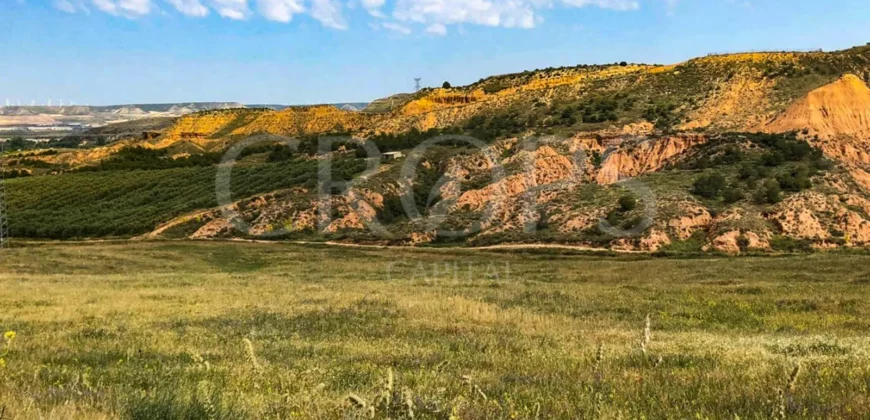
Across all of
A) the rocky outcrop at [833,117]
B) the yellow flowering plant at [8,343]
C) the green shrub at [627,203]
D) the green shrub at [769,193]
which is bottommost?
the green shrub at [627,203]

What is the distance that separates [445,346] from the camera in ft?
34.0

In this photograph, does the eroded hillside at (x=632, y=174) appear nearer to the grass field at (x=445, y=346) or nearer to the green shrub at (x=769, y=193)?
the green shrub at (x=769, y=193)

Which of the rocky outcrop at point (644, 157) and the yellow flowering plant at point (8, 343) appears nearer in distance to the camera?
the yellow flowering plant at point (8, 343)

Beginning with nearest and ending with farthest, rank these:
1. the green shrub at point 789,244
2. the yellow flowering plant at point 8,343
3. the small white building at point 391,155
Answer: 1. the yellow flowering plant at point 8,343
2. the green shrub at point 789,244
3. the small white building at point 391,155

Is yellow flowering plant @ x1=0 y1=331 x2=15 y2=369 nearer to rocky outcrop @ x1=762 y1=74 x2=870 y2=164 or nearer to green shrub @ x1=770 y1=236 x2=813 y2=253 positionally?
green shrub @ x1=770 y1=236 x2=813 y2=253

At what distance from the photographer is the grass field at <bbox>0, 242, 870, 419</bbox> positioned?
5082mm

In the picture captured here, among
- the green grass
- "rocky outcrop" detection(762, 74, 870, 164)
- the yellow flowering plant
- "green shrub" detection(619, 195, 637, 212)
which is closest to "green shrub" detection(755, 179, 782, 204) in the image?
"green shrub" detection(619, 195, 637, 212)

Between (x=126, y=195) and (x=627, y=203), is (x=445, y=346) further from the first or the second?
(x=126, y=195)

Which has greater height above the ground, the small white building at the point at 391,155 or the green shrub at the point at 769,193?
the small white building at the point at 391,155

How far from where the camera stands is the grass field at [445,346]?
5.08 metres

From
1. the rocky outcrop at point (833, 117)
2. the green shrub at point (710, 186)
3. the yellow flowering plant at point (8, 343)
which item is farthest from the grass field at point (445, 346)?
the rocky outcrop at point (833, 117)

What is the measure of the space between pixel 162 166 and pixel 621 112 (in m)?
67.9

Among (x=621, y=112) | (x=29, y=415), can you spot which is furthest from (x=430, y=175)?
(x=29, y=415)

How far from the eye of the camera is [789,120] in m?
62.5
